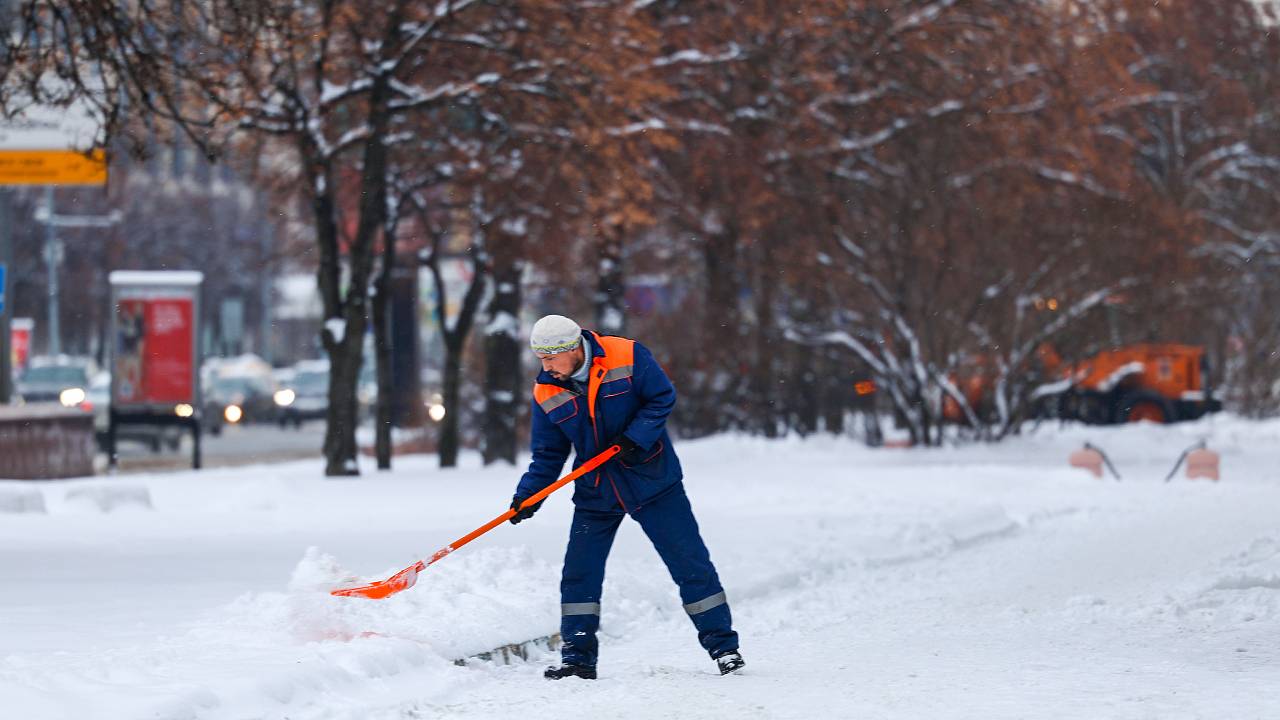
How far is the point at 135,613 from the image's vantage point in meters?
10.7

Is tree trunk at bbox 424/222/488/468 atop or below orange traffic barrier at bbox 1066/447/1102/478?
atop

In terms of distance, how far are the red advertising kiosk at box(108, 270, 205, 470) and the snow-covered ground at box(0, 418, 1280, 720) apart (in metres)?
7.59

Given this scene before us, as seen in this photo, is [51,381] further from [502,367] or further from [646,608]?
[646,608]

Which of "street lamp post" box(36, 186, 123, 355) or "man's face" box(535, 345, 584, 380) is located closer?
"man's face" box(535, 345, 584, 380)

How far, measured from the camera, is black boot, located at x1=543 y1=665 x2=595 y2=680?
29.4 feet

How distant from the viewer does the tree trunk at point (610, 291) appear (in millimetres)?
28406

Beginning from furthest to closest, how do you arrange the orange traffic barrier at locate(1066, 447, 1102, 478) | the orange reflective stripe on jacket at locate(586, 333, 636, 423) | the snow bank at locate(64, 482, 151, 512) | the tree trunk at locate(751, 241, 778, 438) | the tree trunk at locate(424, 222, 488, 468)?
the tree trunk at locate(751, 241, 778, 438)
the tree trunk at locate(424, 222, 488, 468)
the orange traffic barrier at locate(1066, 447, 1102, 478)
the snow bank at locate(64, 482, 151, 512)
the orange reflective stripe on jacket at locate(586, 333, 636, 423)

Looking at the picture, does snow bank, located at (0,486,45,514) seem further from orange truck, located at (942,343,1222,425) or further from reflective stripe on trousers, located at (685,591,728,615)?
orange truck, located at (942,343,1222,425)

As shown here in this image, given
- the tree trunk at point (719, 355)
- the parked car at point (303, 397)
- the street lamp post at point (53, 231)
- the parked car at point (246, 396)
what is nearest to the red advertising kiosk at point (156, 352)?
the tree trunk at point (719, 355)

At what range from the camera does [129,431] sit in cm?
3444

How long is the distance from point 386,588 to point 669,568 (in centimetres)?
146

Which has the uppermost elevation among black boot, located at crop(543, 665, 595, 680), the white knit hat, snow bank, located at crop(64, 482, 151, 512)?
Result: the white knit hat

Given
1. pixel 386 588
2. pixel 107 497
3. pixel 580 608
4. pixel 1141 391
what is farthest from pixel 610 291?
pixel 580 608

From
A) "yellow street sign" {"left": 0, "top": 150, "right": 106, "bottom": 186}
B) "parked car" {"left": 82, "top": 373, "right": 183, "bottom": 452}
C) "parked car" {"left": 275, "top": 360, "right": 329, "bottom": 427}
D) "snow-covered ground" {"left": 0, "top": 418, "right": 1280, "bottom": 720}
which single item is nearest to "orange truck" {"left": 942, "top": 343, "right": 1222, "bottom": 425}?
"parked car" {"left": 82, "top": 373, "right": 183, "bottom": 452}
